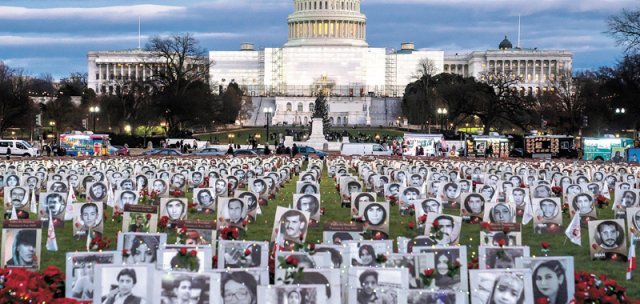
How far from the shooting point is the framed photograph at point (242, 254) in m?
14.5

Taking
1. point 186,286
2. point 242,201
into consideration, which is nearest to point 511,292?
point 186,286

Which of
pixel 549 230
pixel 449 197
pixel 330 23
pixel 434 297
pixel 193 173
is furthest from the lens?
pixel 330 23

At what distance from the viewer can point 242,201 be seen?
2280 cm

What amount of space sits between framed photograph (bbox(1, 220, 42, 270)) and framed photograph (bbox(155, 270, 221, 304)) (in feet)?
18.3

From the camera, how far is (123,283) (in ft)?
41.4

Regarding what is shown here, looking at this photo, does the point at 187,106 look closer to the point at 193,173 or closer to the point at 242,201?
the point at 193,173

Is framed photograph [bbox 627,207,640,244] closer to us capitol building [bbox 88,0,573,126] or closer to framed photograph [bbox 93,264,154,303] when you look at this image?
framed photograph [bbox 93,264,154,303]

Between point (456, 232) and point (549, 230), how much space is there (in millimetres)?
5949

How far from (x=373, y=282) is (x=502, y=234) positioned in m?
5.55

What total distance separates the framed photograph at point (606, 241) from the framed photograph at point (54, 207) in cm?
1017

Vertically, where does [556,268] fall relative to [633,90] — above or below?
below

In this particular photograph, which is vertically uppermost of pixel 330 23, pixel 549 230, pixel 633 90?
pixel 330 23

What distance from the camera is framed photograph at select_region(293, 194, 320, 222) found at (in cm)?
2389

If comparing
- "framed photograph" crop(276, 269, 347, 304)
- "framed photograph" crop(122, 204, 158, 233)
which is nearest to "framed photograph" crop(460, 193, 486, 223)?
"framed photograph" crop(122, 204, 158, 233)
